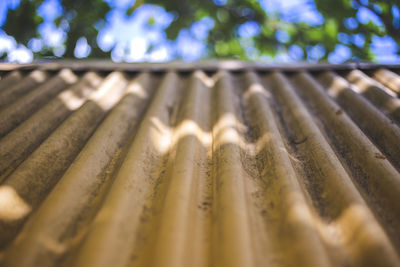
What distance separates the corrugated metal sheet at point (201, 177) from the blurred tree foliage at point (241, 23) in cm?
368

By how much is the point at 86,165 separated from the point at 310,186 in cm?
110

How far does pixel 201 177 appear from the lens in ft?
3.37

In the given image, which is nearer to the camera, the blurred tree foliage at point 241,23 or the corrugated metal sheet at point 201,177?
the corrugated metal sheet at point 201,177

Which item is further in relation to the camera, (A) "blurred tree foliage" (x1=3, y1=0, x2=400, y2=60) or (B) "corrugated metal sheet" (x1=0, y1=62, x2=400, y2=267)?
(A) "blurred tree foliage" (x1=3, y1=0, x2=400, y2=60)

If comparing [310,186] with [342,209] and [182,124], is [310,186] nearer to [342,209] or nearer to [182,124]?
[342,209]

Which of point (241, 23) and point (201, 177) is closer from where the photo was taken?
point (201, 177)

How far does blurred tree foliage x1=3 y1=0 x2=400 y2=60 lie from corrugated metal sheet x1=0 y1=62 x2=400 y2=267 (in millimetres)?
3680

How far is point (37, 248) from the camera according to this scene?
0.67 meters

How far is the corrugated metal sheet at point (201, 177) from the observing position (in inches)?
27.3

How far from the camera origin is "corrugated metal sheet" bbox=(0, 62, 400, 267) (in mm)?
692

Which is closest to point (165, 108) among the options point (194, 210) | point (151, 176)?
point (151, 176)

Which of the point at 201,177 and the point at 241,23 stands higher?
the point at 241,23

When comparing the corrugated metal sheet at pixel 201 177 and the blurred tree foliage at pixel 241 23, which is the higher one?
the blurred tree foliage at pixel 241 23

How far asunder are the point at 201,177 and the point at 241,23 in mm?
6542
